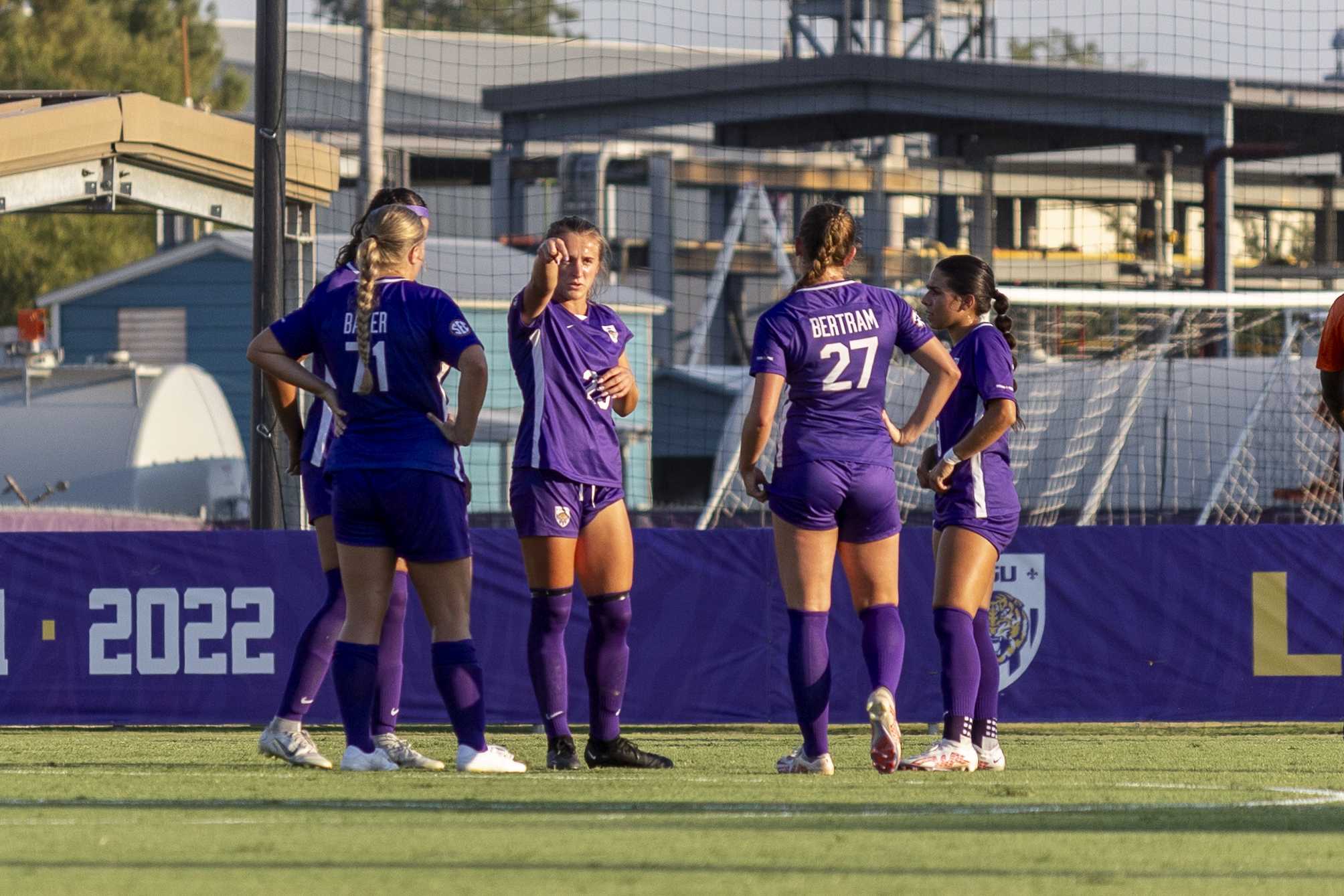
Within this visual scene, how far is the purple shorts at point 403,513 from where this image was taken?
6184 mm

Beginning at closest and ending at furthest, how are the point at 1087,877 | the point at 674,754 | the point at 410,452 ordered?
the point at 1087,877 < the point at 410,452 < the point at 674,754

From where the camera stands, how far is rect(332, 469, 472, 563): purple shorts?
6.18 meters

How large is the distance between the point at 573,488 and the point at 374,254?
3.30 ft

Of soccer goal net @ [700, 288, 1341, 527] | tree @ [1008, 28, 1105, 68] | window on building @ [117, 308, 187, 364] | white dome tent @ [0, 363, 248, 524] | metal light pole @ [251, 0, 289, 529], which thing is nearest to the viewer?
metal light pole @ [251, 0, 289, 529]

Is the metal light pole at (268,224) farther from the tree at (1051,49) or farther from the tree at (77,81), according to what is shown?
the tree at (1051,49)

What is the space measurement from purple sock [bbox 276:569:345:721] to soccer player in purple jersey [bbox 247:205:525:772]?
277mm

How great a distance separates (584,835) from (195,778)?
1.96 meters

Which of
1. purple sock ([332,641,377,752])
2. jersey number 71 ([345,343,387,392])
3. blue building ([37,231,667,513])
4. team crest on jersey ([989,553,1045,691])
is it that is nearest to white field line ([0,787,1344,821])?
purple sock ([332,641,377,752])

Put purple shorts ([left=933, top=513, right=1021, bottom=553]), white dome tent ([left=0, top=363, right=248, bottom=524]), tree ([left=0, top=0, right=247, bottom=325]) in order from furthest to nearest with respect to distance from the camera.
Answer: tree ([left=0, top=0, right=247, bottom=325]) → white dome tent ([left=0, top=363, right=248, bottom=524]) → purple shorts ([left=933, top=513, right=1021, bottom=553])

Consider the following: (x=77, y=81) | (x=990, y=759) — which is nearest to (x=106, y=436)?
(x=990, y=759)

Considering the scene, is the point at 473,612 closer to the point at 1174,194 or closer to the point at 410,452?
the point at 410,452

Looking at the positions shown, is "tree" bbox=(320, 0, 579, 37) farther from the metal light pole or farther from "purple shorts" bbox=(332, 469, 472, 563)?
"purple shorts" bbox=(332, 469, 472, 563)

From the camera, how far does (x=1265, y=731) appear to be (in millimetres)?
9789

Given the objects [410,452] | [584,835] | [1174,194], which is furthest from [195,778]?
[1174,194]
